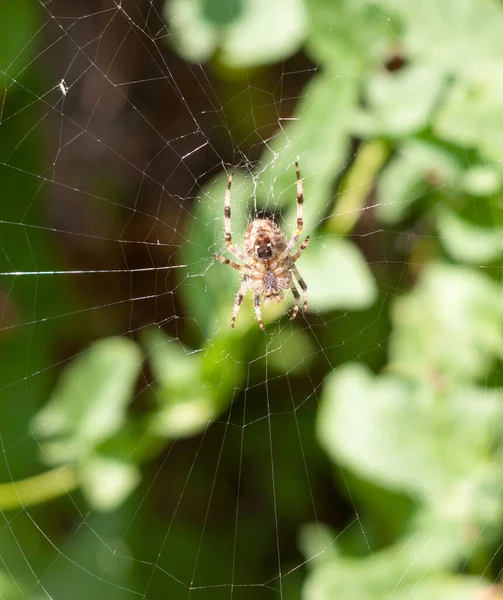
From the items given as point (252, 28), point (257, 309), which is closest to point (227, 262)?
point (257, 309)

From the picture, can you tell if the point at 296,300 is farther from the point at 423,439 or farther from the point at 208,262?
the point at 423,439

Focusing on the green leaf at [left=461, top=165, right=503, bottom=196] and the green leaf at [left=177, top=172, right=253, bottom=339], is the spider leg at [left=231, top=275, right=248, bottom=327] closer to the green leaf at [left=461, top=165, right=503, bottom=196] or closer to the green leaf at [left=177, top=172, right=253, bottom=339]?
the green leaf at [left=177, top=172, right=253, bottom=339]

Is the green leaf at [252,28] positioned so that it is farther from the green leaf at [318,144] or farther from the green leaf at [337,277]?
the green leaf at [337,277]

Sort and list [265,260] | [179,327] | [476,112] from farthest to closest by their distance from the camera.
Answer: [265,260] < [179,327] < [476,112]

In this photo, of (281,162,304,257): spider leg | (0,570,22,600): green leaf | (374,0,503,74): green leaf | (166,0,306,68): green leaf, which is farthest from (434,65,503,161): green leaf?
(0,570,22,600): green leaf

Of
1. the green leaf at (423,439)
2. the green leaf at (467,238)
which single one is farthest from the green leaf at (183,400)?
the green leaf at (467,238)

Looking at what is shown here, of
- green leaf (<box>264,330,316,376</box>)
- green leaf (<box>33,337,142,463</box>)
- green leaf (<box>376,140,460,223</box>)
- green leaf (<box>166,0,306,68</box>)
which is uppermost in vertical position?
green leaf (<box>166,0,306,68</box>)
